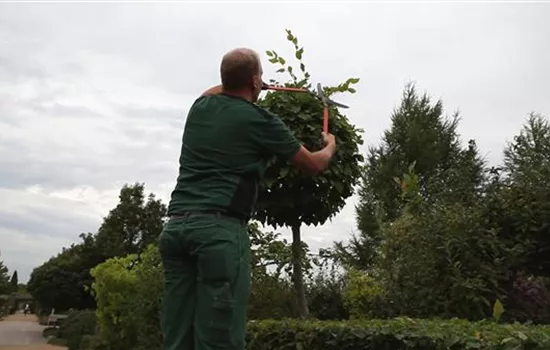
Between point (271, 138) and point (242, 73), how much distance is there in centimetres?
30

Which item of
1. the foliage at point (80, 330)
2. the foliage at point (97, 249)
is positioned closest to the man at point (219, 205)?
the foliage at point (97, 249)

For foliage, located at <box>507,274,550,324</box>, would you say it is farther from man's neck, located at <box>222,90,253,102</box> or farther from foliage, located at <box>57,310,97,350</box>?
foliage, located at <box>57,310,97,350</box>

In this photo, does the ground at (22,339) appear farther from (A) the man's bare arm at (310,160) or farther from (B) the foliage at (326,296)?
(A) the man's bare arm at (310,160)

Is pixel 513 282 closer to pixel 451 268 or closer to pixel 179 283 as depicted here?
pixel 451 268

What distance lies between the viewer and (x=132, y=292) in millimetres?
13312

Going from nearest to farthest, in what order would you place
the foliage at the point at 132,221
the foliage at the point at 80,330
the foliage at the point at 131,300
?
the foliage at the point at 131,300 → the foliage at the point at 80,330 → the foliage at the point at 132,221

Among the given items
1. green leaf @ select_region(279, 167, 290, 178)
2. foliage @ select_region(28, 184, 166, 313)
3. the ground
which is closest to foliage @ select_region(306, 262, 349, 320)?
green leaf @ select_region(279, 167, 290, 178)

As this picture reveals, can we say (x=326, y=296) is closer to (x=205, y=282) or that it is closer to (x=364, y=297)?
(x=364, y=297)

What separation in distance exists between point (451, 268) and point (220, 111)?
6.45 m

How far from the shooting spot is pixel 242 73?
8.95 feet

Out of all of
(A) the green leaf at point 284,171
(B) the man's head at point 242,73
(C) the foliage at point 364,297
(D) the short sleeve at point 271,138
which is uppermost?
(A) the green leaf at point 284,171

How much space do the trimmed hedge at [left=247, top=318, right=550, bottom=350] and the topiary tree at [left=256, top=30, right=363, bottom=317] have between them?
1.62 meters

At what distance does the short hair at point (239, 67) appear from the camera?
269 centimetres

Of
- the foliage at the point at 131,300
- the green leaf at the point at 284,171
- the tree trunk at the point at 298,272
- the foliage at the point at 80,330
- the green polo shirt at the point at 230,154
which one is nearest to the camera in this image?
the green polo shirt at the point at 230,154
